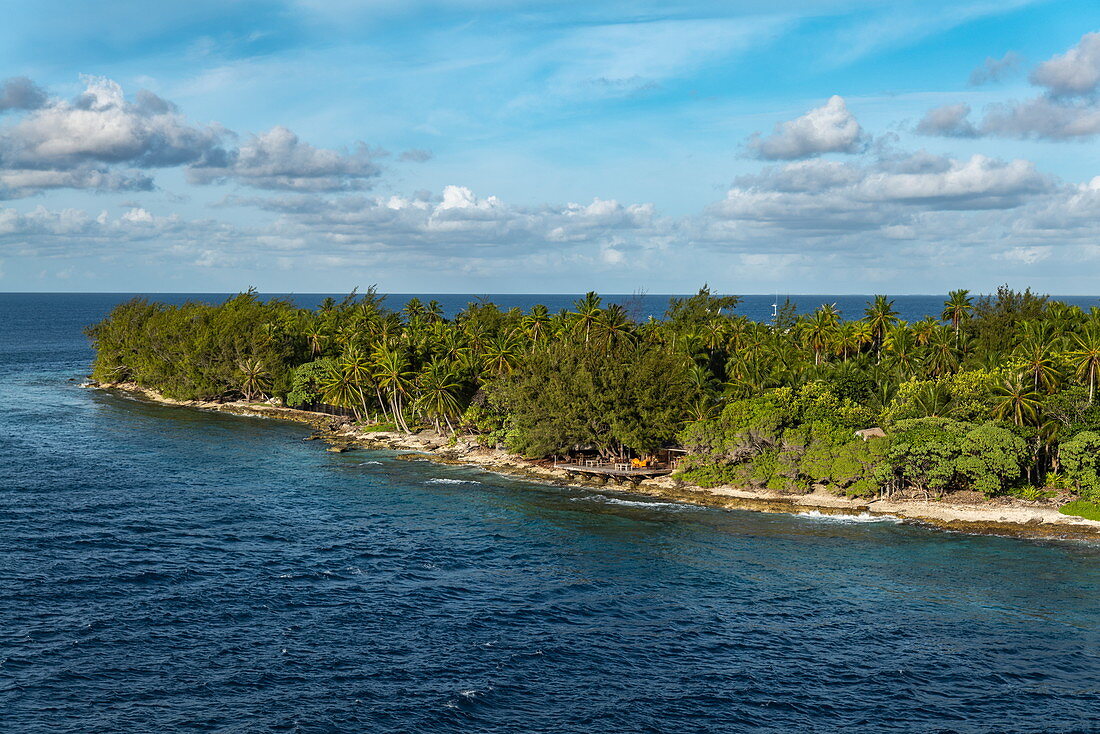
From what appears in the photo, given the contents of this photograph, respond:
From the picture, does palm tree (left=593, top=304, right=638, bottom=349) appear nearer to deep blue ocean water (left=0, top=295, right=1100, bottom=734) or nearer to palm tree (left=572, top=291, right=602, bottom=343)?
palm tree (left=572, top=291, right=602, bottom=343)

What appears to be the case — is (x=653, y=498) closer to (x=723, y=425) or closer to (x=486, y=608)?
(x=723, y=425)

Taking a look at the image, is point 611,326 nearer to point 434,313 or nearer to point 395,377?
point 395,377

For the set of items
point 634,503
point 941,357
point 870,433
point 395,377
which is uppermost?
point 941,357

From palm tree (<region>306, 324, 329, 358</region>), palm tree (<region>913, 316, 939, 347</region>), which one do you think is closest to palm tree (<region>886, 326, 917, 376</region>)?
palm tree (<region>913, 316, 939, 347</region>)

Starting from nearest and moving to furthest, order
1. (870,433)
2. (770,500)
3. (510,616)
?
(510,616)
(770,500)
(870,433)

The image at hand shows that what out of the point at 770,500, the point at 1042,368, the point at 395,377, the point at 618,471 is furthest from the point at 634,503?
the point at 395,377

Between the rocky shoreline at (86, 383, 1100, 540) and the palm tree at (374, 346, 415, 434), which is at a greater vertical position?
the palm tree at (374, 346, 415, 434)

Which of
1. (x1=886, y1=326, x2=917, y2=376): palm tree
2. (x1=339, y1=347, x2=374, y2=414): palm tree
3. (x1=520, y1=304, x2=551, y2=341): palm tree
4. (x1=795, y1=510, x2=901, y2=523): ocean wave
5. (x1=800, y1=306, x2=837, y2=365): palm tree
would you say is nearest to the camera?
(x1=795, y1=510, x2=901, y2=523): ocean wave
